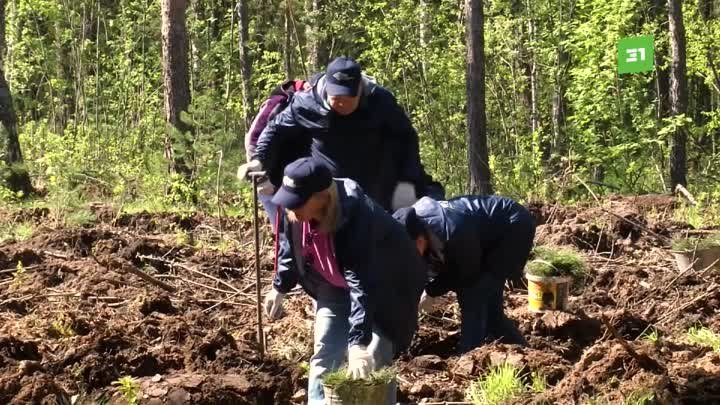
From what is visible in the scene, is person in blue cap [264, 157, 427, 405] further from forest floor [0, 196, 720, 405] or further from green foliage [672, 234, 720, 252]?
green foliage [672, 234, 720, 252]

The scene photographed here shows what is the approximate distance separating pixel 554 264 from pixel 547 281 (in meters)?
0.19

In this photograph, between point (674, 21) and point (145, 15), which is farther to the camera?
point (145, 15)

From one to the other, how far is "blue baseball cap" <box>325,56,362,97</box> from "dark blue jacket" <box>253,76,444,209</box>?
0.23 meters

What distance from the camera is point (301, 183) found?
395 centimetres

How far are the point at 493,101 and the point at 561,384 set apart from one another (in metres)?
16.1

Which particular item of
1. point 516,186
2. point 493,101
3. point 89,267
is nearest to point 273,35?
point 493,101

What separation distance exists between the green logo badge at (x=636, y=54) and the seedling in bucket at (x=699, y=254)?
19.2 feet

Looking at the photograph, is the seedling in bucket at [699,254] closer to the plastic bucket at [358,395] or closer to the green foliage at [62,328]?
the green foliage at [62,328]

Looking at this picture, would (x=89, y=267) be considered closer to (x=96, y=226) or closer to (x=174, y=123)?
(x=96, y=226)

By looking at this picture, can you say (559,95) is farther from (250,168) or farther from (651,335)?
(250,168)

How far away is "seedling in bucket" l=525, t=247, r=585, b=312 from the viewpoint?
21.5ft

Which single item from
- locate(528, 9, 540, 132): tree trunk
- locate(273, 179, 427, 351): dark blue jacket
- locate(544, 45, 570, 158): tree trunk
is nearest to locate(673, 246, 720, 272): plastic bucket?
locate(273, 179, 427, 351): dark blue jacket

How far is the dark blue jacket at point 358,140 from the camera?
18.9 ft

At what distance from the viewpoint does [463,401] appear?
4840mm
